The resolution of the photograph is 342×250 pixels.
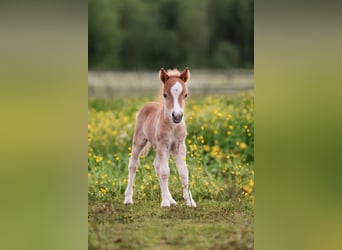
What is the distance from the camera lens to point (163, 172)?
11.2ft

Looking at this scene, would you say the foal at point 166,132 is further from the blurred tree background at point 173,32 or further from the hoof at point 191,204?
the blurred tree background at point 173,32

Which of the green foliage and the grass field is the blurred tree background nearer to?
the green foliage

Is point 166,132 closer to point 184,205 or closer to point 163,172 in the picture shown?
point 163,172

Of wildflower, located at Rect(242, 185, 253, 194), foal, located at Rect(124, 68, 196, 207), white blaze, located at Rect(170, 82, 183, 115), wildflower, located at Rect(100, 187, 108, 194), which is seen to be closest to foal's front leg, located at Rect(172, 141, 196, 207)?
foal, located at Rect(124, 68, 196, 207)

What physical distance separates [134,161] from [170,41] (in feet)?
4.61

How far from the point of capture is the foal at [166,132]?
10.9 ft

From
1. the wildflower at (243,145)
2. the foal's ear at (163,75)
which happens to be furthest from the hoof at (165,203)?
the wildflower at (243,145)

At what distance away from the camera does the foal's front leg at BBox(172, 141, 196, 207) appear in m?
3.42

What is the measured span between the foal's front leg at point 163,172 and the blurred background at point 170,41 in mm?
984

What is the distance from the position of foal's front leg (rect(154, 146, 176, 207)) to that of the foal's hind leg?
151 mm
